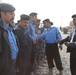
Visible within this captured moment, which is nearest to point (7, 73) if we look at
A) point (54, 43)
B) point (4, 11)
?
point (4, 11)

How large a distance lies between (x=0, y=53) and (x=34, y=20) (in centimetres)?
361

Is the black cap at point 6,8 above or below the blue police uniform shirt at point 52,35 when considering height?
above

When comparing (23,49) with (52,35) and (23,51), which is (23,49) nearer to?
(23,51)

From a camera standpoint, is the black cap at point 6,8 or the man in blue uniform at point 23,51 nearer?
the black cap at point 6,8

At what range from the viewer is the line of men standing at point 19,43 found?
3785 mm

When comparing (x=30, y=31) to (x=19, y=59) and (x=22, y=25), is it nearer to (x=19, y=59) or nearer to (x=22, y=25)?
(x=22, y=25)

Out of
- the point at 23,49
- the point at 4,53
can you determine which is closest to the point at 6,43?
the point at 4,53

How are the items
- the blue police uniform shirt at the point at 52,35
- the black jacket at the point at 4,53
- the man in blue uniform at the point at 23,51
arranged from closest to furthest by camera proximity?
the black jacket at the point at 4,53 → the man in blue uniform at the point at 23,51 → the blue police uniform shirt at the point at 52,35

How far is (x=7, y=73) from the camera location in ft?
12.5

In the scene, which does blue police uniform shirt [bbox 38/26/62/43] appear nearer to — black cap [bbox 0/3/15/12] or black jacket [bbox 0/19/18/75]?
black cap [bbox 0/3/15/12]

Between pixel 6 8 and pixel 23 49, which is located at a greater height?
pixel 6 8

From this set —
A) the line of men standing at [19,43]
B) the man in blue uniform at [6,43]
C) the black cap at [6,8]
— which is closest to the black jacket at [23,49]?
the line of men standing at [19,43]

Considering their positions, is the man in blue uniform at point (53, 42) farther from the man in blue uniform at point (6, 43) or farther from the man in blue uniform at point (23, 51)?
the man in blue uniform at point (6, 43)

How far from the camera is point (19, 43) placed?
5309 mm
